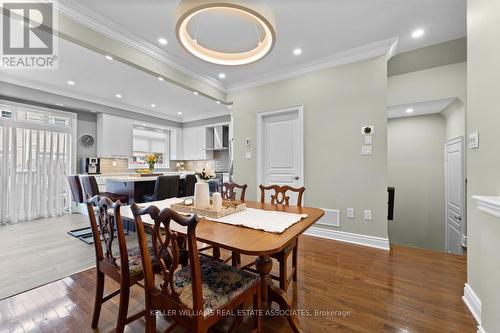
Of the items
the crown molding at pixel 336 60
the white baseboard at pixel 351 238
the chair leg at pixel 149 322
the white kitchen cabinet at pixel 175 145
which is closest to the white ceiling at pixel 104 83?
the white kitchen cabinet at pixel 175 145

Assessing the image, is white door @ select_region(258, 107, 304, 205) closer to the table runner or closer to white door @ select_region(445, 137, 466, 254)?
the table runner

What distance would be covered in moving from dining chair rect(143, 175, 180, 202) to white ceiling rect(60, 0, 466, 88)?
71.0 inches

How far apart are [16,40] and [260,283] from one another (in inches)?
162

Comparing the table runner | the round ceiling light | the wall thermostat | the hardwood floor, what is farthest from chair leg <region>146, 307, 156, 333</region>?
the wall thermostat

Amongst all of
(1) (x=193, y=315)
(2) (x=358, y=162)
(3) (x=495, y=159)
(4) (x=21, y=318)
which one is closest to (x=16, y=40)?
(4) (x=21, y=318)

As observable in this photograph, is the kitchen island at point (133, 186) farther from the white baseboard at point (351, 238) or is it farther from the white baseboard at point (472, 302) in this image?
the white baseboard at point (472, 302)

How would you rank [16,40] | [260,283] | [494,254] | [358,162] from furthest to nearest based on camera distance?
[358,162], [16,40], [260,283], [494,254]

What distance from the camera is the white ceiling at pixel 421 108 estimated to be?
3150mm

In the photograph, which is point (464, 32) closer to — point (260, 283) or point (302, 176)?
point (302, 176)

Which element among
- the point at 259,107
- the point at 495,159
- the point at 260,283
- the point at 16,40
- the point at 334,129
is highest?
the point at 16,40

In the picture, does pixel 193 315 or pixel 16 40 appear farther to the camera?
pixel 16 40

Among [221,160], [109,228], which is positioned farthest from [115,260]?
[221,160]

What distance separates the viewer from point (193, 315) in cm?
97

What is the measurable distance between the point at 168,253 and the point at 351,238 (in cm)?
278
